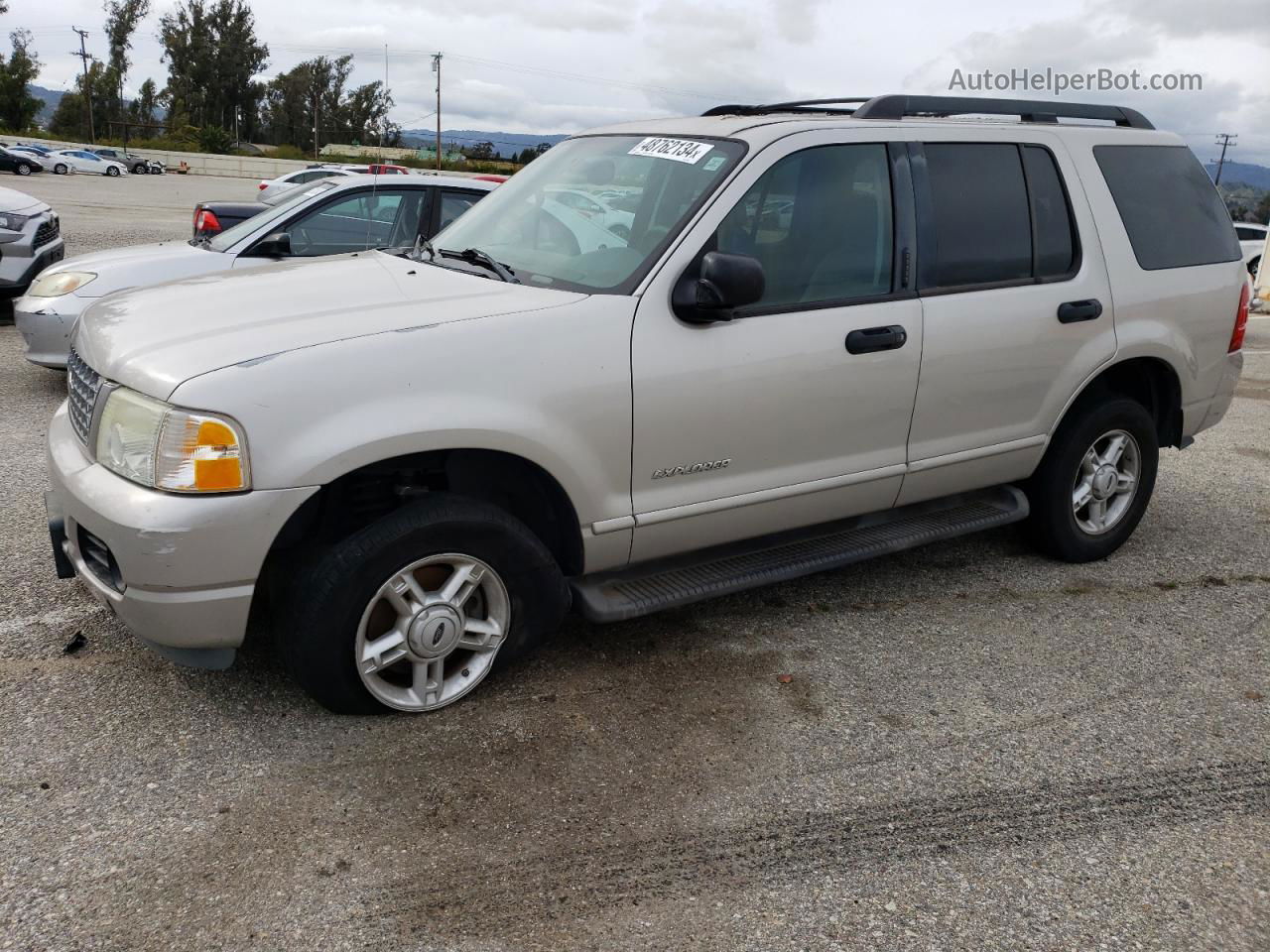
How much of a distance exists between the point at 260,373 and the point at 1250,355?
12.0 metres

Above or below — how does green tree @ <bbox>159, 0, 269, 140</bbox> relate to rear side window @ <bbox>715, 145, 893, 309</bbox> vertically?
above

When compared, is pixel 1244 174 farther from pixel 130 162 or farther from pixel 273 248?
pixel 273 248

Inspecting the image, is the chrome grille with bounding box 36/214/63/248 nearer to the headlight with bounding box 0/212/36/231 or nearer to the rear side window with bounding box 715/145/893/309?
the headlight with bounding box 0/212/36/231

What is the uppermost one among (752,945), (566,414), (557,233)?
(557,233)

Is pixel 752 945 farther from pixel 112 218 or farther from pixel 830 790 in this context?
pixel 112 218

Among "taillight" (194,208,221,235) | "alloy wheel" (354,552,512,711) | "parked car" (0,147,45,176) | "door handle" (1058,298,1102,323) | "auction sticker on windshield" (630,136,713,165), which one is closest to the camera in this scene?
"alloy wheel" (354,552,512,711)

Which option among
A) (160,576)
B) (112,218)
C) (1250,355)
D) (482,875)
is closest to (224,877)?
(482,875)

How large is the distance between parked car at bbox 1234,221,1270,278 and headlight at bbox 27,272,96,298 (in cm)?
1658

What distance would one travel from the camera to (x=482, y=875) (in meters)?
2.72

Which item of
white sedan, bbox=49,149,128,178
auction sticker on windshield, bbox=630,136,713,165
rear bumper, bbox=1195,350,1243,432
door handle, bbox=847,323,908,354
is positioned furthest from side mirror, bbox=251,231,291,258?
white sedan, bbox=49,149,128,178

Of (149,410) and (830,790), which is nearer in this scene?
(149,410)

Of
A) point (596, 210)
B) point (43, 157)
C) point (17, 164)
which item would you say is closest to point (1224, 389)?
point (596, 210)

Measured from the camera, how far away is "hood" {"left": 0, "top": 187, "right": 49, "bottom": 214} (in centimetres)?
893

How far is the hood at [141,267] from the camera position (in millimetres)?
6969
